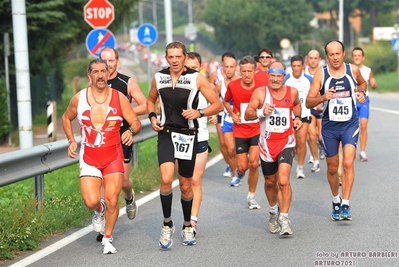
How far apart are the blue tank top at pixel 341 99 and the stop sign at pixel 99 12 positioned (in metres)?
10.8

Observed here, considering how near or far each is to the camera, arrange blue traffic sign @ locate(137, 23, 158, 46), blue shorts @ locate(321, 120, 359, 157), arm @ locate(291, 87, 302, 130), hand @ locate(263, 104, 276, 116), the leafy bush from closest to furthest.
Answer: hand @ locate(263, 104, 276, 116)
arm @ locate(291, 87, 302, 130)
blue shorts @ locate(321, 120, 359, 157)
the leafy bush
blue traffic sign @ locate(137, 23, 158, 46)

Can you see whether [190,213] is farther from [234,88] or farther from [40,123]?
[40,123]

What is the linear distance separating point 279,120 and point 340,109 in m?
0.92

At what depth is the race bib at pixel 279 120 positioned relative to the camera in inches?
415

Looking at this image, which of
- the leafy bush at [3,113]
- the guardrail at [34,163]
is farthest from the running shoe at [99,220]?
the leafy bush at [3,113]

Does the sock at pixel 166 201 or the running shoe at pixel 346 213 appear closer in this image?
the sock at pixel 166 201

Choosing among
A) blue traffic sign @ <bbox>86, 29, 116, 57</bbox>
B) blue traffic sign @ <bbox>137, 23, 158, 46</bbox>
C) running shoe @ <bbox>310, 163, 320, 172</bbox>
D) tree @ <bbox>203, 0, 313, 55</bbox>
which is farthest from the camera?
tree @ <bbox>203, 0, 313, 55</bbox>

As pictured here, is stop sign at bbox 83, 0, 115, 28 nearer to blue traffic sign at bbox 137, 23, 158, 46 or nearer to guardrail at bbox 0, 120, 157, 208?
guardrail at bbox 0, 120, 157, 208

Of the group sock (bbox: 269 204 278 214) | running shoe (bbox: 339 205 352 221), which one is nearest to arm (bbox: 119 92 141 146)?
sock (bbox: 269 204 278 214)

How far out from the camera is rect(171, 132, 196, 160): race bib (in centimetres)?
982

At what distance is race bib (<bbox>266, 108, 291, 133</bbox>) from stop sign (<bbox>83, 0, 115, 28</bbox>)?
440 inches

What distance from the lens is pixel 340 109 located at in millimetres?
11117

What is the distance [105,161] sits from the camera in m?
9.45

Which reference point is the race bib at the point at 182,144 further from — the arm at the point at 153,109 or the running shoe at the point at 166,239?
the running shoe at the point at 166,239
